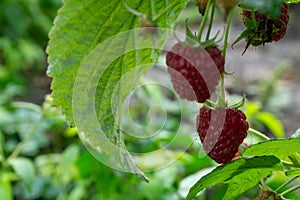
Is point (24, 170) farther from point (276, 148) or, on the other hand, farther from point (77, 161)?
point (276, 148)

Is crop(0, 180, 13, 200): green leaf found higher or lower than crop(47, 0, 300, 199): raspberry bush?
lower

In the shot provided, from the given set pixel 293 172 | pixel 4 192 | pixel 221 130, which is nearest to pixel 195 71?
pixel 221 130

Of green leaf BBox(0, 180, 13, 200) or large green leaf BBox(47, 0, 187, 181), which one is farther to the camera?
green leaf BBox(0, 180, 13, 200)

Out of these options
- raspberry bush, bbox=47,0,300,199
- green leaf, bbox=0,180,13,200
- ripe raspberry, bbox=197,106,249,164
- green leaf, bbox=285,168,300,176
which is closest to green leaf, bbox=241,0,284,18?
raspberry bush, bbox=47,0,300,199

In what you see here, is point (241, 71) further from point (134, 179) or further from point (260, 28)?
point (260, 28)

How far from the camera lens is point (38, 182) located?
194 centimetres

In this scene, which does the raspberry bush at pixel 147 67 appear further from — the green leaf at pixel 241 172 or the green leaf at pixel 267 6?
the green leaf at pixel 267 6

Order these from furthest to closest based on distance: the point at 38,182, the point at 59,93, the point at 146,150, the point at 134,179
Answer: the point at 38,182 → the point at 146,150 → the point at 134,179 → the point at 59,93

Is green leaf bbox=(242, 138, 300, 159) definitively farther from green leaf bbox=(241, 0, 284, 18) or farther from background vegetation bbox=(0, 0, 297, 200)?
green leaf bbox=(241, 0, 284, 18)

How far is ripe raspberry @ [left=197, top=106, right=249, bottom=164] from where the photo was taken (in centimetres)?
77

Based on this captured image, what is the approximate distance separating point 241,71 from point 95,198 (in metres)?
2.74

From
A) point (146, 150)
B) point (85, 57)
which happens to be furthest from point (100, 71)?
point (146, 150)

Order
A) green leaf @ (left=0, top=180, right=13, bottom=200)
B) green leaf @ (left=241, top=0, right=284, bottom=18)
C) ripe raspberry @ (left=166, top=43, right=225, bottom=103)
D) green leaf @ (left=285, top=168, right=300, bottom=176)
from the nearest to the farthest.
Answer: green leaf @ (left=241, top=0, right=284, bottom=18), ripe raspberry @ (left=166, top=43, right=225, bottom=103), green leaf @ (left=285, top=168, right=300, bottom=176), green leaf @ (left=0, top=180, right=13, bottom=200)

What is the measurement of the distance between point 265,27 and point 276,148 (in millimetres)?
165
